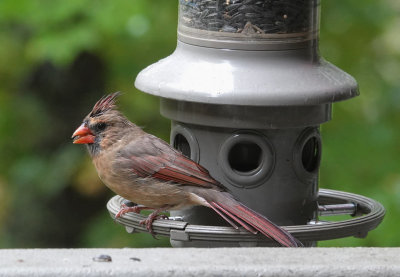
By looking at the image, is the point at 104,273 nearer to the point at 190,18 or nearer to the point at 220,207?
the point at 220,207

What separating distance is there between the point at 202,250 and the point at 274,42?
60.5 inches

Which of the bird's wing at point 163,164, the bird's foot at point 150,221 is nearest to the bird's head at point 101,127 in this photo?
the bird's wing at point 163,164

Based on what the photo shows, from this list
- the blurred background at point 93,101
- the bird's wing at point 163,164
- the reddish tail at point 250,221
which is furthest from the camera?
the blurred background at point 93,101

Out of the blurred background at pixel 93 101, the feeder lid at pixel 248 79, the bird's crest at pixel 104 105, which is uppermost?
the feeder lid at pixel 248 79

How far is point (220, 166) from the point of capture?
5.16 meters

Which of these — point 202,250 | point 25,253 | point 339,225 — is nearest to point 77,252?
point 25,253

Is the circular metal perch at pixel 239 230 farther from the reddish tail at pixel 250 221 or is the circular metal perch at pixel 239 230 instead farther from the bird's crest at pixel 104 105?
the bird's crest at pixel 104 105

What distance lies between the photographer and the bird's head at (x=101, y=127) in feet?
17.6

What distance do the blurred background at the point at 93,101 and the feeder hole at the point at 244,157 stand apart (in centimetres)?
199

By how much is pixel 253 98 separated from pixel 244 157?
1.92ft

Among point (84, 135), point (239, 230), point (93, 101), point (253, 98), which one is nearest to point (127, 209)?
point (84, 135)

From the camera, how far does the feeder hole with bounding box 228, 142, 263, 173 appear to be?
5203 millimetres

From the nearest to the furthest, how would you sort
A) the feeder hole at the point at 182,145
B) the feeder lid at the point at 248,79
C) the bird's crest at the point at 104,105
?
the feeder lid at the point at 248,79 < the bird's crest at the point at 104,105 < the feeder hole at the point at 182,145

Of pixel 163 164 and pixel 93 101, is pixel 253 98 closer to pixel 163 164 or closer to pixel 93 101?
pixel 163 164
